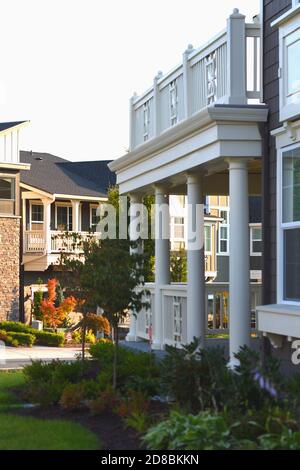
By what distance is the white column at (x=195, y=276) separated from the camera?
12914mm

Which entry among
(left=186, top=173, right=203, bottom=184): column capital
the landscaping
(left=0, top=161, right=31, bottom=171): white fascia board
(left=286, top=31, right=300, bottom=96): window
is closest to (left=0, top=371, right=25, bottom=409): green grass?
the landscaping

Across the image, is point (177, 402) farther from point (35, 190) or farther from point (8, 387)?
point (35, 190)

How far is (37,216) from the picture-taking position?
39125 mm

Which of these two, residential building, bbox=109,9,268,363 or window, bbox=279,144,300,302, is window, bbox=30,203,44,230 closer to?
residential building, bbox=109,9,268,363

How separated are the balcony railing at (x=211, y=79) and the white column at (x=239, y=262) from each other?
40.4 inches

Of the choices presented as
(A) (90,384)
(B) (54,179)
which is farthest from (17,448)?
(B) (54,179)

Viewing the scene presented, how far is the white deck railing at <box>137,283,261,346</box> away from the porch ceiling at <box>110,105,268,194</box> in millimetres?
1991

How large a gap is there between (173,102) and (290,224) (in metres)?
4.15

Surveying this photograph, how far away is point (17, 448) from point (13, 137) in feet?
98.5

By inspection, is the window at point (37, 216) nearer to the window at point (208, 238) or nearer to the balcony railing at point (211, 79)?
the window at point (208, 238)

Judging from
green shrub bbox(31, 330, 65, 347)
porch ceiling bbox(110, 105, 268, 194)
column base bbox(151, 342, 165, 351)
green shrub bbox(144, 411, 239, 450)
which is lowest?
green shrub bbox(31, 330, 65, 347)

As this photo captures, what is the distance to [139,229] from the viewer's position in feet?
55.8

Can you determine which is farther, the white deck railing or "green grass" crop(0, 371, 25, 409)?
the white deck railing

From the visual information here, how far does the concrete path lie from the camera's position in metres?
22.6
